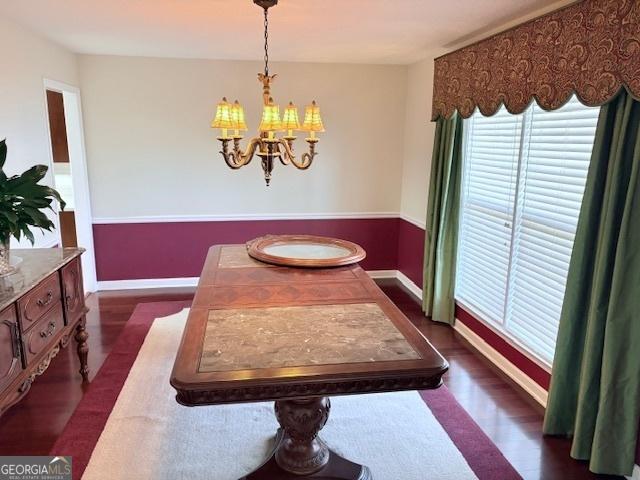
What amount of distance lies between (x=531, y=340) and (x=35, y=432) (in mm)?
3011

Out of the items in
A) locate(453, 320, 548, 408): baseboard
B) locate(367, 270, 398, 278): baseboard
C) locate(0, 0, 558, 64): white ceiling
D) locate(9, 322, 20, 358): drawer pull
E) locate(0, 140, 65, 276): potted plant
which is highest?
locate(0, 0, 558, 64): white ceiling

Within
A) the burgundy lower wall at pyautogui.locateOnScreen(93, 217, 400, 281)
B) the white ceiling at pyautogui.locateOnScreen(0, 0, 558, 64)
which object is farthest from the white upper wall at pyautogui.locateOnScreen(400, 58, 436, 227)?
the burgundy lower wall at pyautogui.locateOnScreen(93, 217, 400, 281)

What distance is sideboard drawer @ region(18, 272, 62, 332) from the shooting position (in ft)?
7.04

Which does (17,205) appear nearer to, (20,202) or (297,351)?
(20,202)

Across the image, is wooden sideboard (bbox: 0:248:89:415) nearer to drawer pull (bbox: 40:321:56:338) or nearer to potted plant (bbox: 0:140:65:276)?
drawer pull (bbox: 40:321:56:338)

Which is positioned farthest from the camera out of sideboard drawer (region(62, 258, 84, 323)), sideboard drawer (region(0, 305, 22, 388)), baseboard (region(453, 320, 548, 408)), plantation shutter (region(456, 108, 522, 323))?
plantation shutter (region(456, 108, 522, 323))

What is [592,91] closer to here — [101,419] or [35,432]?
[101,419]

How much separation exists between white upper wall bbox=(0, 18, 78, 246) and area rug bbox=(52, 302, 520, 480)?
1.38 metres

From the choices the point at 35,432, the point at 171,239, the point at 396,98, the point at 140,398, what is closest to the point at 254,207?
the point at 171,239

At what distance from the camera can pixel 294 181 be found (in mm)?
4938

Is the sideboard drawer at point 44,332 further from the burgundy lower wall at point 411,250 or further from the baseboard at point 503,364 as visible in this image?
the burgundy lower wall at point 411,250

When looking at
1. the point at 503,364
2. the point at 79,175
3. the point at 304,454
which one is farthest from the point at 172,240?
the point at 503,364

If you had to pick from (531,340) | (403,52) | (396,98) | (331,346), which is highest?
(403,52)

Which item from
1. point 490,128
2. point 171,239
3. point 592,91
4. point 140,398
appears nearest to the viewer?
point 592,91
